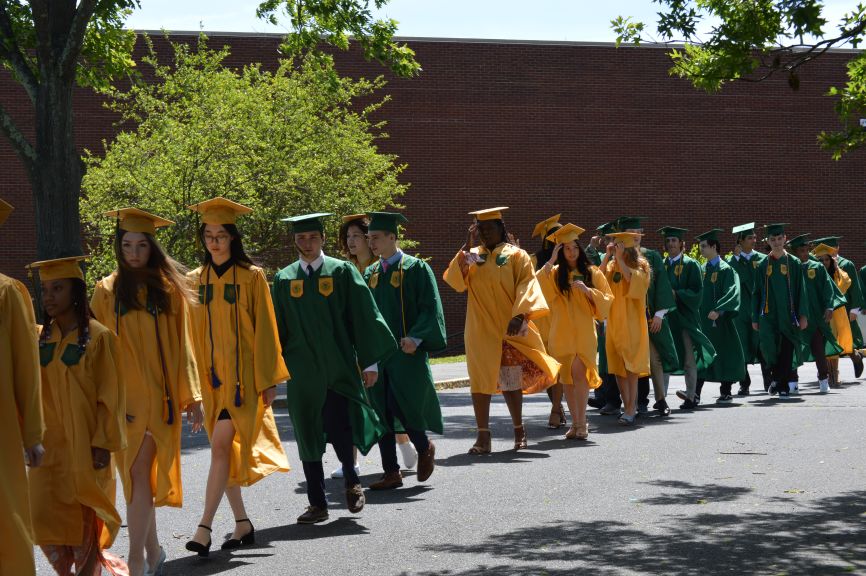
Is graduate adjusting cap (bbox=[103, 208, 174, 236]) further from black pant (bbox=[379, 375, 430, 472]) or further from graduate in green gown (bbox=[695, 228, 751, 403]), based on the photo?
graduate in green gown (bbox=[695, 228, 751, 403])

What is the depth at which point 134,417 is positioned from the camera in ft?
22.2

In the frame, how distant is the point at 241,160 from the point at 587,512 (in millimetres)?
16747

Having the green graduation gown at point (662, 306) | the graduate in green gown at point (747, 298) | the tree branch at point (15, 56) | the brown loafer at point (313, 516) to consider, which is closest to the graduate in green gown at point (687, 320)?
the green graduation gown at point (662, 306)

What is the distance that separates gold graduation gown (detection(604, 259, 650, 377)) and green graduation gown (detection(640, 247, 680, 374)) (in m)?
0.63

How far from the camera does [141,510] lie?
671 centimetres

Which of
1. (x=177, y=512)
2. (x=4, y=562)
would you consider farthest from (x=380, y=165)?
(x=4, y=562)

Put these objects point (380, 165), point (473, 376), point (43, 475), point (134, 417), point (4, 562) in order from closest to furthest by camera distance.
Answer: point (4, 562), point (43, 475), point (134, 417), point (473, 376), point (380, 165)

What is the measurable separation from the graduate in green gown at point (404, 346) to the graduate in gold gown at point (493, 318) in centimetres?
148

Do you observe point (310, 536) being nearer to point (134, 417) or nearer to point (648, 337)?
point (134, 417)

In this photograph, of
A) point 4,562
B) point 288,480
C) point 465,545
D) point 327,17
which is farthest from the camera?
point 327,17

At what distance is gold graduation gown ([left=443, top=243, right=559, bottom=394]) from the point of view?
38.1 ft

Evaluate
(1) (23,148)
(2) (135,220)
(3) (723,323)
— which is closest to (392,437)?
(2) (135,220)

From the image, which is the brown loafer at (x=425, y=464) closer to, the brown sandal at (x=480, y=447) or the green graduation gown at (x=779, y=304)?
the brown sandal at (x=480, y=447)

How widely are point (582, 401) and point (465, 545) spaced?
540cm
